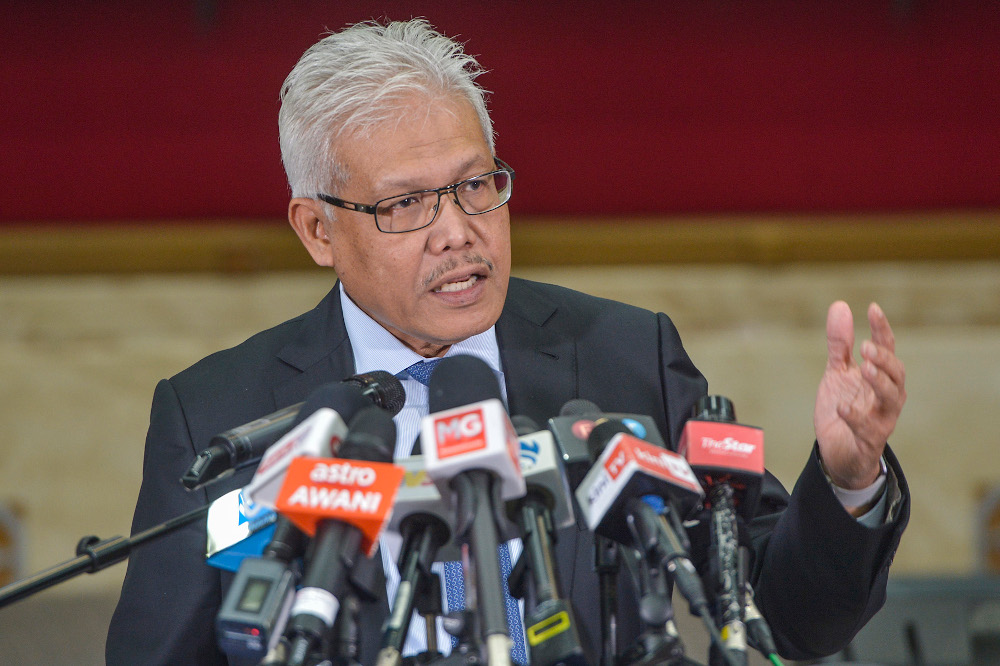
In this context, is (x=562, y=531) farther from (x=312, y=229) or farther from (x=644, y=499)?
(x=312, y=229)

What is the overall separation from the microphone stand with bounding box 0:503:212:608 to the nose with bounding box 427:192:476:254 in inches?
25.2

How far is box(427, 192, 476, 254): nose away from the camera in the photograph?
1.59 metres

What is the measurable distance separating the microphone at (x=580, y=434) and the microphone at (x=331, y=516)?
237 millimetres

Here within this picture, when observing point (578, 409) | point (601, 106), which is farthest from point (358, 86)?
point (601, 106)

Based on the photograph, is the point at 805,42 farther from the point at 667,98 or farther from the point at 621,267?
the point at 621,267

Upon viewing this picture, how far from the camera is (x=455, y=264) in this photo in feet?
5.25

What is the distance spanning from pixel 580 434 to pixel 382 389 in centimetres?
25

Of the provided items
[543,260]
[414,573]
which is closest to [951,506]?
[543,260]

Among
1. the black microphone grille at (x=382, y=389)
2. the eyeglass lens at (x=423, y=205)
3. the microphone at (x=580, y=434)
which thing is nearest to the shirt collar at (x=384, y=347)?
the eyeglass lens at (x=423, y=205)

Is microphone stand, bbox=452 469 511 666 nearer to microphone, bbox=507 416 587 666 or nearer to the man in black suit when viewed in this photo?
microphone, bbox=507 416 587 666

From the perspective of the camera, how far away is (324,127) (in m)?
1.67

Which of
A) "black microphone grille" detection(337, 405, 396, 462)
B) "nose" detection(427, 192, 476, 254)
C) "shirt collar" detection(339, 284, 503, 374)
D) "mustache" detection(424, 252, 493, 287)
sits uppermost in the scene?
"nose" detection(427, 192, 476, 254)

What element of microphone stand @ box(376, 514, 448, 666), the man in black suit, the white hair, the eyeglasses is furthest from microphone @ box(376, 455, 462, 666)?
the white hair

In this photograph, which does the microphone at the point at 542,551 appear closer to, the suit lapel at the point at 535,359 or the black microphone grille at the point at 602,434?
the black microphone grille at the point at 602,434
